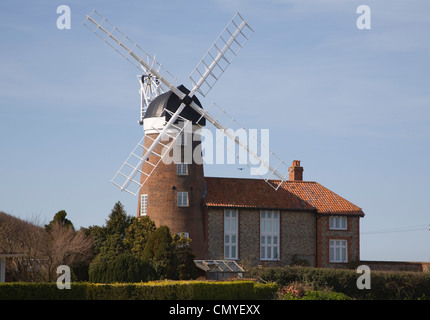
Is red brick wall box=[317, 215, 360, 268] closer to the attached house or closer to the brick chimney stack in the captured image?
the attached house

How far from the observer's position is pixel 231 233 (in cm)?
5247

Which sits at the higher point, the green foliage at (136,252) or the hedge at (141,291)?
the green foliage at (136,252)

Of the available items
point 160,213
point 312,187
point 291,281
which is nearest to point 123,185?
point 160,213

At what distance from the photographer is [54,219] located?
52.7 metres

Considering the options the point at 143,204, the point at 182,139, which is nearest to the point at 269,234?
the point at 143,204

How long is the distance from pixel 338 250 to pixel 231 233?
805 cm

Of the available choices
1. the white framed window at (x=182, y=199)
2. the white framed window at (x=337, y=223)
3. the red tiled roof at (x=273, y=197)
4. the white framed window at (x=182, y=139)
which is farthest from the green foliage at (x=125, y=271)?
the white framed window at (x=337, y=223)

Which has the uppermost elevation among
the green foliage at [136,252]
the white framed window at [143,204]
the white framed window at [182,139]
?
the white framed window at [182,139]

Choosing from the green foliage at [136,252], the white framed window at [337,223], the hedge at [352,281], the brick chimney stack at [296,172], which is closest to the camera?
the green foliage at [136,252]

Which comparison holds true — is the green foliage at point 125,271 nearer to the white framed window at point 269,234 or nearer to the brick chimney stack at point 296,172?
the white framed window at point 269,234

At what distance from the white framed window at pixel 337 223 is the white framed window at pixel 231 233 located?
6.99 meters

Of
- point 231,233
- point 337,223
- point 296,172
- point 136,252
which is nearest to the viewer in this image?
point 136,252

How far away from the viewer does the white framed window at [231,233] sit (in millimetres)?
52094

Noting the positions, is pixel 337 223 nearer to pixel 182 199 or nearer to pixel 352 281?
pixel 352 281
